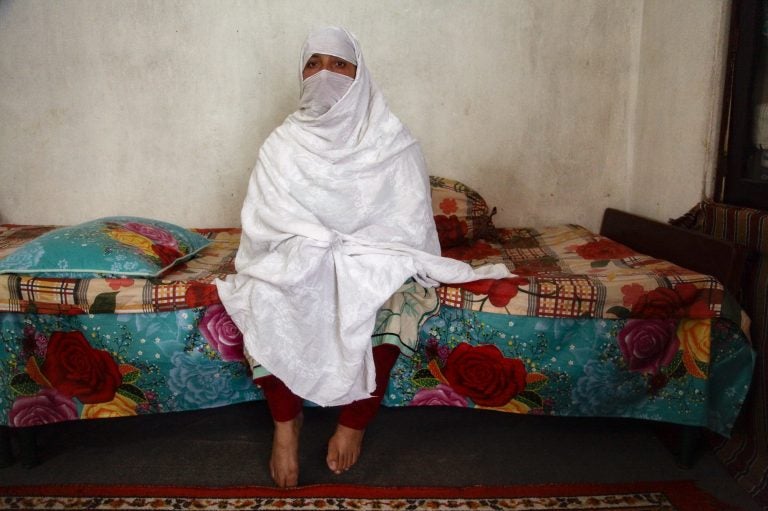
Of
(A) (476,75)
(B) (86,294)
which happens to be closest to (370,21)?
(A) (476,75)

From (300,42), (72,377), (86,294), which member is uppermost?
(300,42)

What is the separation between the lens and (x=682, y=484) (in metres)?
1.44

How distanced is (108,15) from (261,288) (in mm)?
1733

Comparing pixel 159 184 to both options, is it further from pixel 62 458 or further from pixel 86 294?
pixel 62 458

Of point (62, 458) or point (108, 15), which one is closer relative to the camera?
point (62, 458)

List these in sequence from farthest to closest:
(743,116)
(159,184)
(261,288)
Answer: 1. (159,184)
2. (743,116)
3. (261,288)

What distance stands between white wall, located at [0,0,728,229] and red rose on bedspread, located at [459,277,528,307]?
3.47 ft

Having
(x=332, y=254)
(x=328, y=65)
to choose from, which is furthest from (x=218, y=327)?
(x=328, y=65)

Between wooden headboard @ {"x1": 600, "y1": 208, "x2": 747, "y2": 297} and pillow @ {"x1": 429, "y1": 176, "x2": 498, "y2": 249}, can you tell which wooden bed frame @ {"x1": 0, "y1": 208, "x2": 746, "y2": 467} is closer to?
wooden headboard @ {"x1": 600, "y1": 208, "x2": 747, "y2": 297}

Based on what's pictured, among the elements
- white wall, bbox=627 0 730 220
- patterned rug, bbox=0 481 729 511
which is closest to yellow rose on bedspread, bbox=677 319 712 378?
patterned rug, bbox=0 481 729 511

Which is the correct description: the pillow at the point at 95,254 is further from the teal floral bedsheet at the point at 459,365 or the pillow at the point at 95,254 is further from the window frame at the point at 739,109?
the window frame at the point at 739,109

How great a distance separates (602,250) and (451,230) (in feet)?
1.88

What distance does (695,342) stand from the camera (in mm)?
1506

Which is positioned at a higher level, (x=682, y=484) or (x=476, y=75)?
(x=476, y=75)
